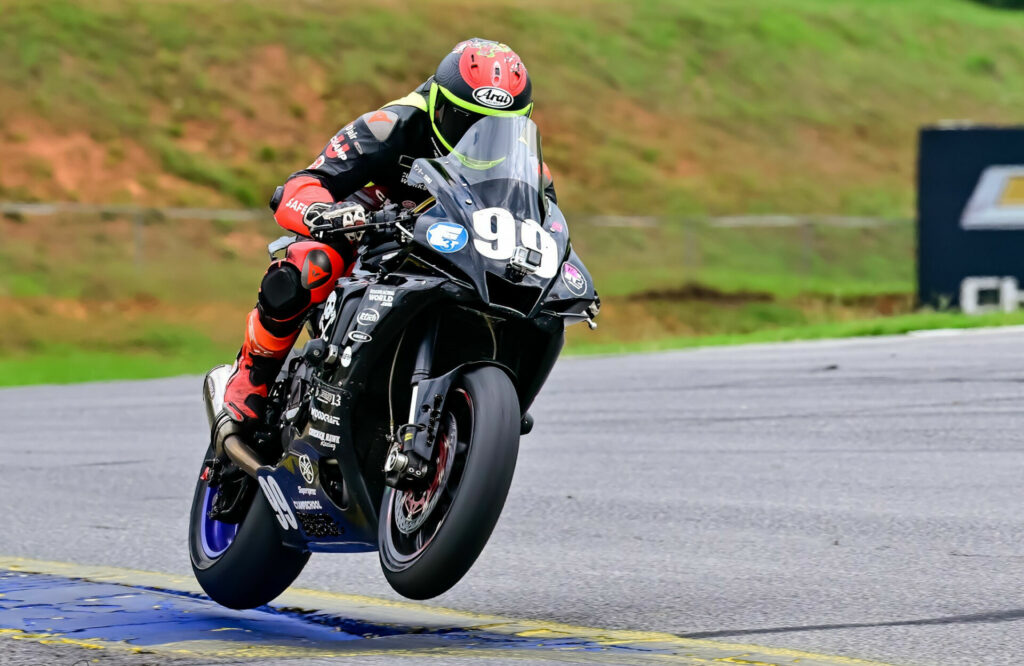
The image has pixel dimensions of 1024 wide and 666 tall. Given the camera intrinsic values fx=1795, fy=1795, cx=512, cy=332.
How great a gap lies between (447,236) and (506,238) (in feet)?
0.59

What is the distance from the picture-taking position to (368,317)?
559 centimetres

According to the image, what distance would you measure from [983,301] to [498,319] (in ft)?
70.9

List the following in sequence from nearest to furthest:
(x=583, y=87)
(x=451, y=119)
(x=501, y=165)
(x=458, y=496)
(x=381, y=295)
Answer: (x=458, y=496) → (x=381, y=295) → (x=501, y=165) → (x=451, y=119) → (x=583, y=87)

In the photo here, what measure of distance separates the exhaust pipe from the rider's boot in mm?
47

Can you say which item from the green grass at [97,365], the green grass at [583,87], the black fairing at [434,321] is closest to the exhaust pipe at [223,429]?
the black fairing at [434,321]

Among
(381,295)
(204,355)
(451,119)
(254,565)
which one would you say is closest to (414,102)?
(451,119)

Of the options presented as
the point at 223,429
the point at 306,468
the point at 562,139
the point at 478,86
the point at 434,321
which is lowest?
the point at 562,139

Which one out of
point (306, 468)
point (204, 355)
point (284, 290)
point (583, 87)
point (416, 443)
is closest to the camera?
point (416, 443)

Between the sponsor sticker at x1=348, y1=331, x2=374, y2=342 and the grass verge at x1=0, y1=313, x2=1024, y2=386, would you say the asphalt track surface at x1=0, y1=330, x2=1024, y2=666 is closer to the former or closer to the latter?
the sponsor sticker at x1=348, y1=331, x2=374, y2=342

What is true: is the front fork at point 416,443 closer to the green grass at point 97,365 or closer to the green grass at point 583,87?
the green grass at point 97,365

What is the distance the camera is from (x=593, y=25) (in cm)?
5531

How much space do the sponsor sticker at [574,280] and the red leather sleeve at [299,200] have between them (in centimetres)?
90

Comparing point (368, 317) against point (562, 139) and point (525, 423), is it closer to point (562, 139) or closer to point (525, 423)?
point (525, 423)

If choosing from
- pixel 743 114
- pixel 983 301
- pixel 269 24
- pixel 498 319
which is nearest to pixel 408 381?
pixel 498 319
